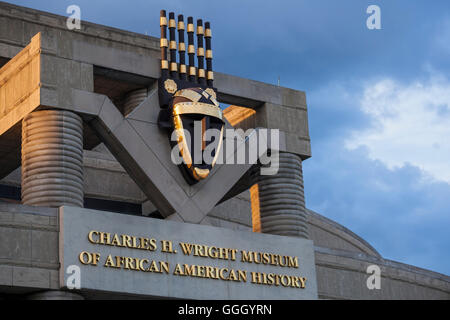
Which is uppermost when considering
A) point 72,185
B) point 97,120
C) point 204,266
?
point 97,120

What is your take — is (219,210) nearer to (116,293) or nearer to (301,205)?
(301,205)

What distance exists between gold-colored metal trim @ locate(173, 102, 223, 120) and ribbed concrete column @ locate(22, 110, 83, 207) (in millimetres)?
4315

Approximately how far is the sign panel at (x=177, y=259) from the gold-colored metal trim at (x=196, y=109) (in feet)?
15.5

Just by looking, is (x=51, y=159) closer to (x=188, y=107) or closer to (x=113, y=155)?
(x=113, y=155)

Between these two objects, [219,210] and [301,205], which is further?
[219,210]

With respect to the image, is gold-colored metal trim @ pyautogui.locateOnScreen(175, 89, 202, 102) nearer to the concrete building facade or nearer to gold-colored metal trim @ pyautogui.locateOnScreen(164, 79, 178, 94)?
gold-colored metal trim @ pyautogui.locateOnScreen(164, 79, 178, 94)

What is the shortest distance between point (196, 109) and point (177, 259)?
642 cm

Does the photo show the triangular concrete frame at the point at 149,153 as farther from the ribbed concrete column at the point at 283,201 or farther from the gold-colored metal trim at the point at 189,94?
the ribbed concrete column at the point at 283,201

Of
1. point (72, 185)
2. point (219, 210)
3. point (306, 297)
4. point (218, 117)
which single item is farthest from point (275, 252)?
point (219, 210)

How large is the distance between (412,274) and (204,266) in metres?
12.7

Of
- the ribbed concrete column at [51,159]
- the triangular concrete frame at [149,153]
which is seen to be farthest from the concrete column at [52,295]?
the triangular concrete frame at [149,153]

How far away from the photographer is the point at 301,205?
4341 cm

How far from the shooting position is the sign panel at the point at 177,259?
117 ft
